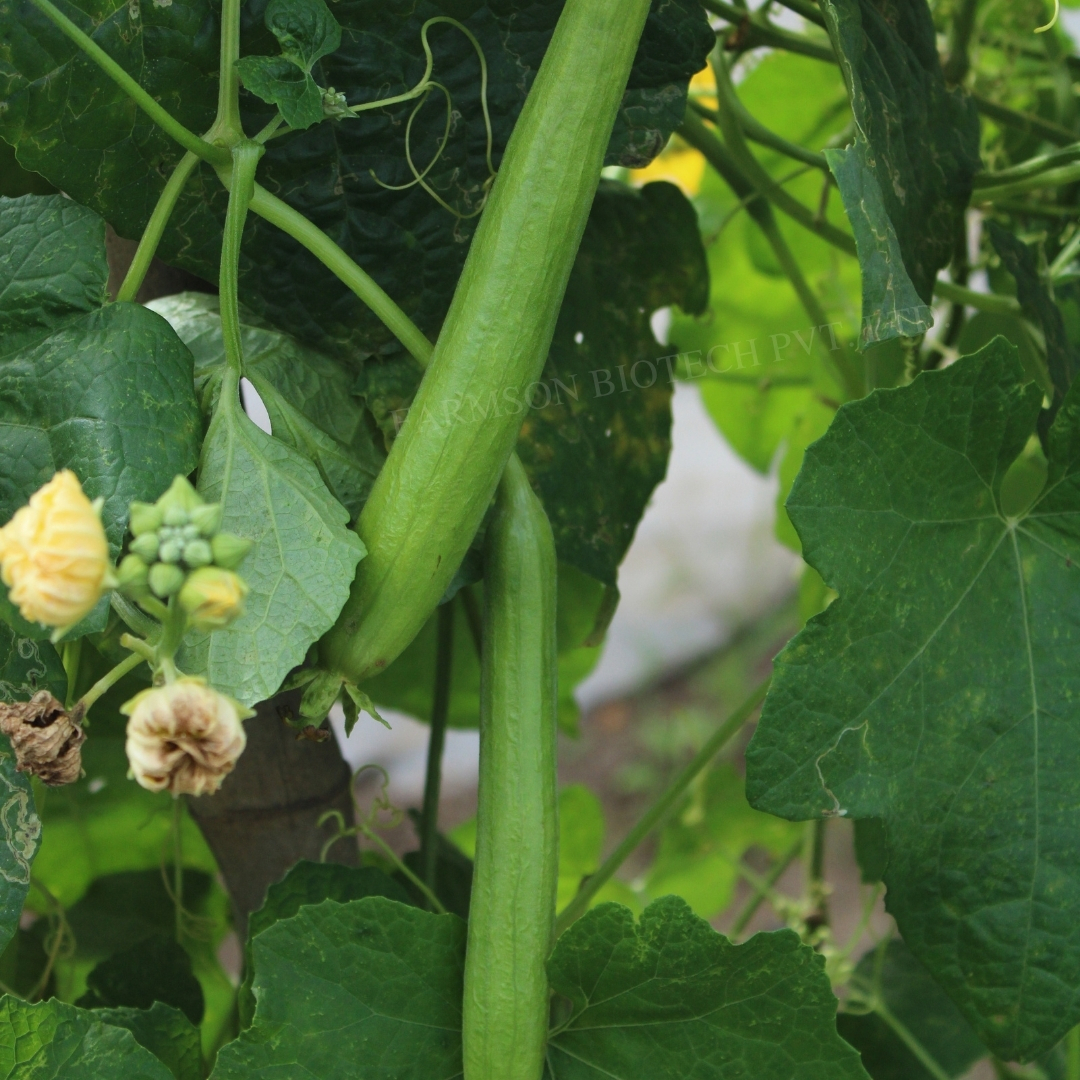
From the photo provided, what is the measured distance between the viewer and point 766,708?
575mm

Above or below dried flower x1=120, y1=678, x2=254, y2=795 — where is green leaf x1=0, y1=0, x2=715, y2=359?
above

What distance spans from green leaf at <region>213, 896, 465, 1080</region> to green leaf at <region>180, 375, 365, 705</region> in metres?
0.15

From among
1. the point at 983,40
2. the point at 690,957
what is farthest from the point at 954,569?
the point at 983,40

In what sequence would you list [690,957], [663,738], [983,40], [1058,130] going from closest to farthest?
[690,957]
[1058,130]
[983,40]
[663,738]

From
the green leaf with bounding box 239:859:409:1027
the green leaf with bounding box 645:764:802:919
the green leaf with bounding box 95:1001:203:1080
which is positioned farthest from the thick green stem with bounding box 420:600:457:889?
the green leaf with bounding box 645:764:802:919

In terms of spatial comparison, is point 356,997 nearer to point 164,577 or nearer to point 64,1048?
point 64,1048

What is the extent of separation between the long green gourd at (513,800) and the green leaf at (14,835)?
21cm

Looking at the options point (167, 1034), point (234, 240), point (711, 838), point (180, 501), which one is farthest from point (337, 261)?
point (711, 838)

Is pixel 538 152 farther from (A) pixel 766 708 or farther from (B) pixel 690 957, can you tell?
(B) pixel 690 957

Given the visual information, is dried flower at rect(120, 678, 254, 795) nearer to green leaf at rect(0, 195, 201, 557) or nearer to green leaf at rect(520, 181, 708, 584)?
green leaf at rect(0, 195, 201, 557)

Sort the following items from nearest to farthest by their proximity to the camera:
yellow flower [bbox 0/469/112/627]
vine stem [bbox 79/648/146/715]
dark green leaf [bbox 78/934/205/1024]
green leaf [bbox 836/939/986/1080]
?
yellow flower [bbox 0/469/112/627] < vine stem [bbox 79/648/146/715] < dark green leaf [bbox 78/934/205/1024] < green leaf [bbox 836/939/986/1080]

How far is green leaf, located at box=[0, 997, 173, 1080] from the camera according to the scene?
571 mm

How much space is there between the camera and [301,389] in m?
0.65

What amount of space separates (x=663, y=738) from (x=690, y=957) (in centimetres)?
249
